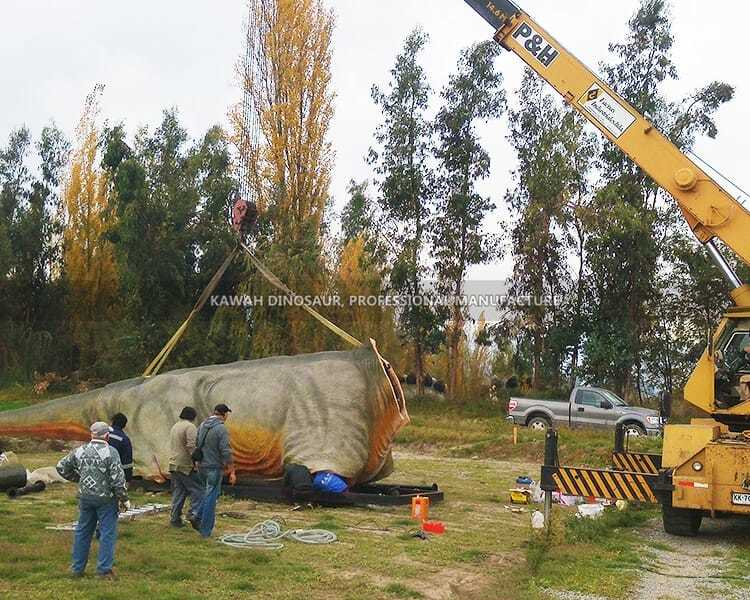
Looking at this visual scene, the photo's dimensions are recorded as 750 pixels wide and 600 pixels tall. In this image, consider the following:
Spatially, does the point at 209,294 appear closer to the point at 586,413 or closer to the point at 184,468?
the point at 184,468

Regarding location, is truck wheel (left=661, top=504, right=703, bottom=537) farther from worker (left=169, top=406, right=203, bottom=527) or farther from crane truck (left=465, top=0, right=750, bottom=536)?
worker (left=169, top=406, right=203, bottom=527)

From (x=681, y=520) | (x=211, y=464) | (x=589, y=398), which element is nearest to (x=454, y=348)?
(x=589, y=398)

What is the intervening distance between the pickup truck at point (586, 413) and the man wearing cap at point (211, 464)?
1609 centimetres

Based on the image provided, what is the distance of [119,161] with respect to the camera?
3238cm

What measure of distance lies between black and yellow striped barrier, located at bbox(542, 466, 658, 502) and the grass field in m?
0.43

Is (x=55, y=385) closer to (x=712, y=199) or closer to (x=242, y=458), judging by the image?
(x=242, y=458)

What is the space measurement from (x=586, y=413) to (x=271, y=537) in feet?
57.0

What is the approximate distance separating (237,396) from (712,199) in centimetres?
779

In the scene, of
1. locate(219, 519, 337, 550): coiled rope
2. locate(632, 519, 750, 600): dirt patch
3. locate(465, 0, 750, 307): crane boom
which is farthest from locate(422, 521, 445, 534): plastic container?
locate(465, 0, 750, 307): crane boom

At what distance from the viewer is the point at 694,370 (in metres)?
12.0

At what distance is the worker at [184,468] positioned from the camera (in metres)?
10.2

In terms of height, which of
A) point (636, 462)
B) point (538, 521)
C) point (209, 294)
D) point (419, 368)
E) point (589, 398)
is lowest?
point (538, 521)

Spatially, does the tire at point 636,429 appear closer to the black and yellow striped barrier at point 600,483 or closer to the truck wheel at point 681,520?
the truck wheel at point 681,520

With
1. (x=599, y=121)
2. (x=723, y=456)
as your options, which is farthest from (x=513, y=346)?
(x=723, y=456)
